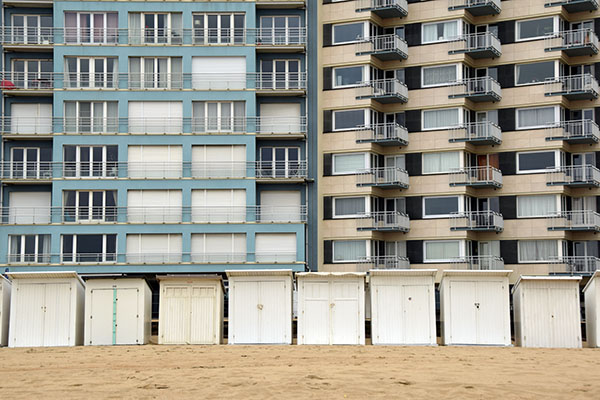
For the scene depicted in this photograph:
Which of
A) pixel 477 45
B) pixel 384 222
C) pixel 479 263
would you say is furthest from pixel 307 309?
pixel 477 45

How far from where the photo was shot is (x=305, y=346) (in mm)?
46594

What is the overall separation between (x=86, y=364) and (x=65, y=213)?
39.3 metres

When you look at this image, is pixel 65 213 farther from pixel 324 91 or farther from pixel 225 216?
pixel 324 91

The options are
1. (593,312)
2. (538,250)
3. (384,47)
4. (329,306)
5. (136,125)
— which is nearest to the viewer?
(593,312)

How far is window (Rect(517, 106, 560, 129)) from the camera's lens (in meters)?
75.4

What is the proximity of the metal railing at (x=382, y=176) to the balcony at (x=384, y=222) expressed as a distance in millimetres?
2291

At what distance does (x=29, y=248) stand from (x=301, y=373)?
1827 inches

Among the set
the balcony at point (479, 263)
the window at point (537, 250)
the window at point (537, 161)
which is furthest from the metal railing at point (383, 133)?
the window at point (537, 250)

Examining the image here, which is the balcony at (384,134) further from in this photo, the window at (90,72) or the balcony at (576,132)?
the window at (90,72)

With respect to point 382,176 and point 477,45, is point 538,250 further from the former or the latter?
point 477,45

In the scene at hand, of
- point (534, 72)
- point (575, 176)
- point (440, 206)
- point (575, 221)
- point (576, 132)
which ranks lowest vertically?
point (575, 221)

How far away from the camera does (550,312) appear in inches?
1849

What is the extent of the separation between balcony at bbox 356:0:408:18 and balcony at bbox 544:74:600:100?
12350 mm

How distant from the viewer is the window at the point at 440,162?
7725cm
